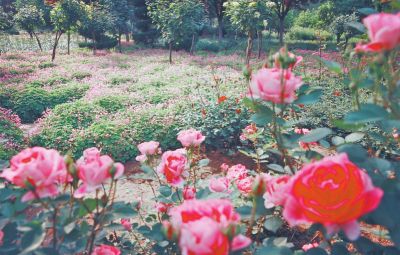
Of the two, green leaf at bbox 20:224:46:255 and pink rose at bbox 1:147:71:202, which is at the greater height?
pink rose at bbox 1:147:71:202

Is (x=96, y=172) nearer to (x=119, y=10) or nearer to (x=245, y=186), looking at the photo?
(x=245, y=186)

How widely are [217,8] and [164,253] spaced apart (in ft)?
66.4

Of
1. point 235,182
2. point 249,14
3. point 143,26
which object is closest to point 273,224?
point 235,182

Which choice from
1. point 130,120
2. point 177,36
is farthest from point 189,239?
point 177,36

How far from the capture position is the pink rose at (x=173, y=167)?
48.9 inches

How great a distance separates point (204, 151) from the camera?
4691mm

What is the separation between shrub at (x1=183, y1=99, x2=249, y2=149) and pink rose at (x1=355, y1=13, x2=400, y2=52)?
3844 mm

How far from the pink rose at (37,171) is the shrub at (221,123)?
12.6 feet

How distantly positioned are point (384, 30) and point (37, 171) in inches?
29.3

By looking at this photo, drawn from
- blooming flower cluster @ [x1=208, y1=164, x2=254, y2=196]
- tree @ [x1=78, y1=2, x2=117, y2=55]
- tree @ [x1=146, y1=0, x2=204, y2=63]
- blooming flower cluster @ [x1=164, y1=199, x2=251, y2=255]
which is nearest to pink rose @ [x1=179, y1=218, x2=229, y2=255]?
blooming flower cluster @ [x1=164, y1=199, x2=251, y2=255]

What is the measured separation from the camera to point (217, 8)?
20281 millimetres

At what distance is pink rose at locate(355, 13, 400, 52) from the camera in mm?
716

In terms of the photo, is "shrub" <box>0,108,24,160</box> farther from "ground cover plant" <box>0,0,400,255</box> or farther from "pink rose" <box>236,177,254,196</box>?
"pink rose" <box>236,177,254,196</box>

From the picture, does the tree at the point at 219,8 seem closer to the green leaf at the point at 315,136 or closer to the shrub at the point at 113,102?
the shrub at the point at 113,102
